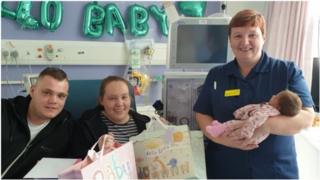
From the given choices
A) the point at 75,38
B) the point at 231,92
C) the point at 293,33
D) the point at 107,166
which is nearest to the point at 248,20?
the point at 231,92

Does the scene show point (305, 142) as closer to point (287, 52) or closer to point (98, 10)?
point (287, 52)

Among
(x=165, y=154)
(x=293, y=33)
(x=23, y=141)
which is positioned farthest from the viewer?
(x=293, y=33)

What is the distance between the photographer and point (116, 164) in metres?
1.21

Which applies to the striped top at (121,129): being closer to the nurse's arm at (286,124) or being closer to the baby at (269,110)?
the baby at (269,110)

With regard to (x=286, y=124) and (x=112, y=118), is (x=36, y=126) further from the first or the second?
(x=286, y=124)

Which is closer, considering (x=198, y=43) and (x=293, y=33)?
(x=198, y=43)

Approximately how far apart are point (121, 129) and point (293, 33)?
1941 mm

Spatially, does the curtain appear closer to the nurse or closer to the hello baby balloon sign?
the hello baby balloon sign

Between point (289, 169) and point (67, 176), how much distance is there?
3.29 feet

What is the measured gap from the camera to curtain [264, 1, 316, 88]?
2.95m

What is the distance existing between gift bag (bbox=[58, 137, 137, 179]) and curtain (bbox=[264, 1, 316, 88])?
7.20 ft

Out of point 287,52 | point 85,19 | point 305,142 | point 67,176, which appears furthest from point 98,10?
point 67,176

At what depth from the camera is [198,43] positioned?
2.03m

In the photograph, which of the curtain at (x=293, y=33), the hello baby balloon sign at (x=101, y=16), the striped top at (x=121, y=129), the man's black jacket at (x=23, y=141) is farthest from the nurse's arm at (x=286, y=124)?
the hello baby balloon sign at (x=101, y=16)
